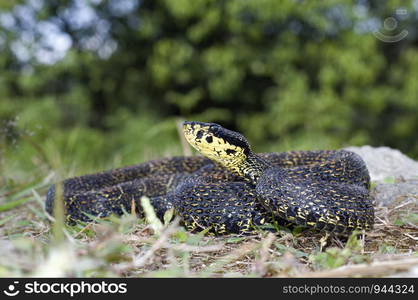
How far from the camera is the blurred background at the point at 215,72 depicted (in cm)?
1155

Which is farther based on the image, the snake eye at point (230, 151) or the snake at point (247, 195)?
the snake eye at point (230, 151)

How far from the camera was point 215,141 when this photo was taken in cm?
355

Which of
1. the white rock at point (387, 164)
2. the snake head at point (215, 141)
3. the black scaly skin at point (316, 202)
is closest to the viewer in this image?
the black scaly skin at point (316, 202)

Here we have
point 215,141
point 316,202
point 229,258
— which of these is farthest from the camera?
point 215,141

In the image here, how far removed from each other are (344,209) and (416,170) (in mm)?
2157

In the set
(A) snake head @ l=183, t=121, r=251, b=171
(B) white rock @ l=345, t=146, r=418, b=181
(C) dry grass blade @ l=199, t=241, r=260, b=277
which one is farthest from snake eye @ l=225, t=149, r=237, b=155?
(B) white rock @ l=345, t=146, r=418, b=181

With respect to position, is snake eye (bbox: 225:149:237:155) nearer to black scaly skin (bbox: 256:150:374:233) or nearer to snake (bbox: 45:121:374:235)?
snake (bbox: 45:121:374:235)

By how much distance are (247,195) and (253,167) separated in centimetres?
28

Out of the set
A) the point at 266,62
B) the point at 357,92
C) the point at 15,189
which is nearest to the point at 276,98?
the point at 266,62

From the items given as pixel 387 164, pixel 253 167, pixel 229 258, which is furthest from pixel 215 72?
pixel 229 258

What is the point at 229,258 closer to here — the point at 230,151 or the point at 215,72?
A: the point at 230,151

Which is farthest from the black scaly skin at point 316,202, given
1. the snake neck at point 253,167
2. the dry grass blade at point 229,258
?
the dry grass blade at point 229,258

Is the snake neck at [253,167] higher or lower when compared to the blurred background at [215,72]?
lower

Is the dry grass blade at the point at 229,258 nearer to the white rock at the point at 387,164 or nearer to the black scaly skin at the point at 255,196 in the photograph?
the black scaly skin at the point at 255,196
